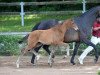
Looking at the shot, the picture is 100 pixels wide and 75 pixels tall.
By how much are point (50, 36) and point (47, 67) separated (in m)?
0.95

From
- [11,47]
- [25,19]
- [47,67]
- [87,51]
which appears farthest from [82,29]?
[25,19]

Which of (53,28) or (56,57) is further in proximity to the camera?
(56,57)

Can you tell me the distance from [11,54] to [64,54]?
189 cm

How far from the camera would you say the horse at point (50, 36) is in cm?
1581

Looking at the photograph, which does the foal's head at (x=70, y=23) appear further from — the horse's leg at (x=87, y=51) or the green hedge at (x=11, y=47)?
the green hedge at (x=11, y=47)

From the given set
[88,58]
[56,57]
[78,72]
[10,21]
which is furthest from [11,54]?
[10,21]

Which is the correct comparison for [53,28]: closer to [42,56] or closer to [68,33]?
[68,33]

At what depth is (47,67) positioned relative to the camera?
15820mm

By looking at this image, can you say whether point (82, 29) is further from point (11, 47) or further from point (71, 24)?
point (11, 47)

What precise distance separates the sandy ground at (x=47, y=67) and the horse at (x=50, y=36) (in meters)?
0.64

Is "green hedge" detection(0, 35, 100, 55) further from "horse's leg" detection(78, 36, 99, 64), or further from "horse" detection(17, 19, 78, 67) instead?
"horse" detection(17, 19, 78, 67)

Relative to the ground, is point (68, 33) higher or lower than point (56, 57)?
higher

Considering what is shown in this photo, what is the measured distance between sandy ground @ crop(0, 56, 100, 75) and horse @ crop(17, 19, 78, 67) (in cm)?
64

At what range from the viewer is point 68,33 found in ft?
52.9
